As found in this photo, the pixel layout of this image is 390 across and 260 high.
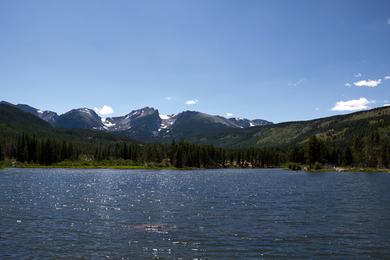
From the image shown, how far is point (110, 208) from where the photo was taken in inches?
2694

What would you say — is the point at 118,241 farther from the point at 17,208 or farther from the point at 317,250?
the point at 17,208

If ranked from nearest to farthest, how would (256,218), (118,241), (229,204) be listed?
1. (118,241)
2. (256,218)
3. (229,204)

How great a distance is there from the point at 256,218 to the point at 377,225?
46.8 feet

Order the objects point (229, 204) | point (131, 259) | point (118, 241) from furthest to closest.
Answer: point (229, 204)
point (118, 241)
point (131, 259)

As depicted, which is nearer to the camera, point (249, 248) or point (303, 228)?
point (249, 248)

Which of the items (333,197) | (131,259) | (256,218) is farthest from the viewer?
(333,197)

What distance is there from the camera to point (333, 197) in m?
85.3

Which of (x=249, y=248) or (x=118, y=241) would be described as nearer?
(x=249, y=248)

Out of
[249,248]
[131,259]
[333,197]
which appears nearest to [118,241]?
[131,259]

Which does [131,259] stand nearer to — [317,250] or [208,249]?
[208,249]

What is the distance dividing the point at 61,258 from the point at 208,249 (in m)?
12.1

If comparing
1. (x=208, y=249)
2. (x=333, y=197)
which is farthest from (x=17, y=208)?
(x=333, y=197)

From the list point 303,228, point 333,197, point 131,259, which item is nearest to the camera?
point 131,259

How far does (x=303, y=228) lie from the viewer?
161 feet
